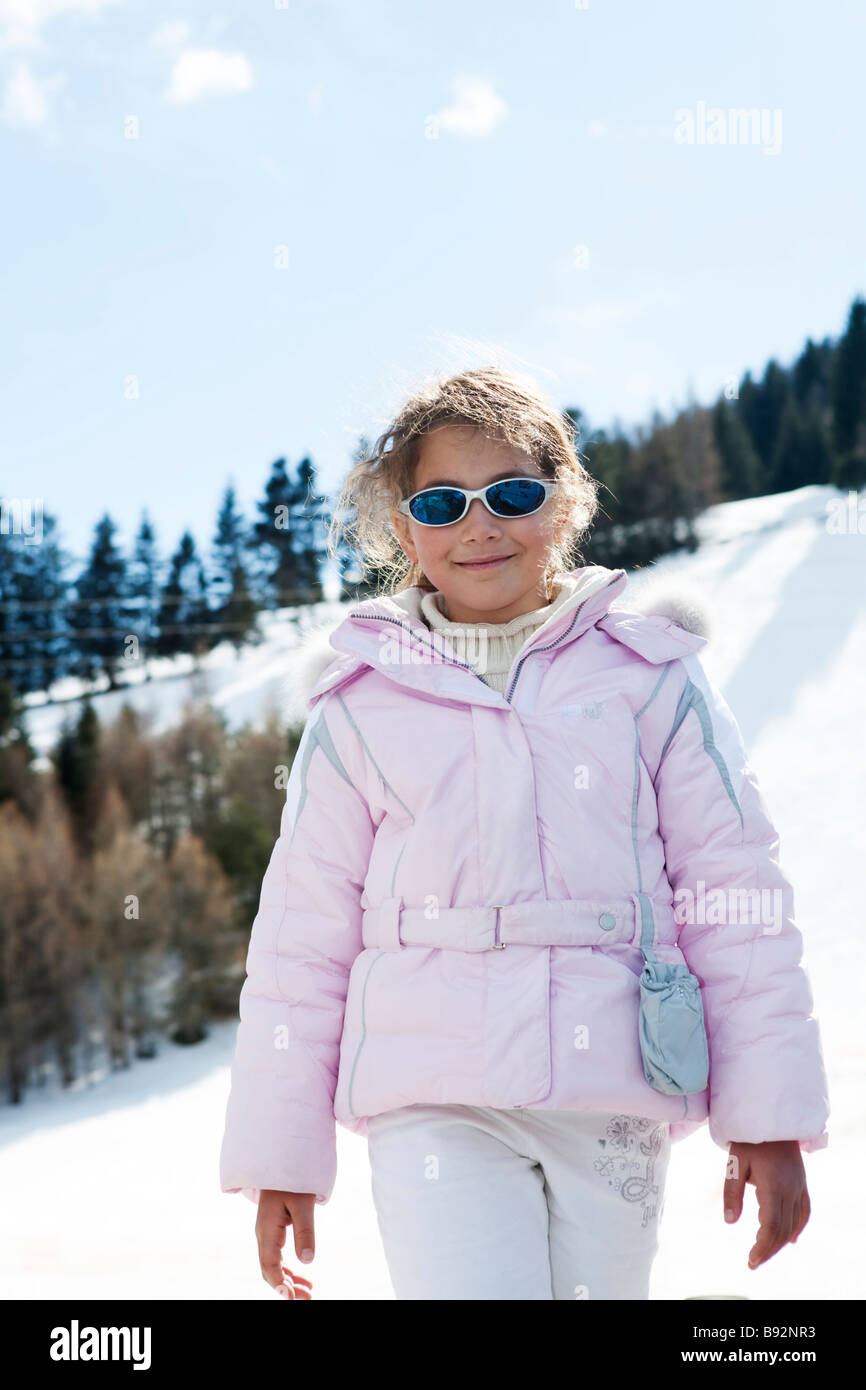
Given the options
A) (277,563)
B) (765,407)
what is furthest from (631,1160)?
(765,407)

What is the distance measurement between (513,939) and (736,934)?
34 centimetres

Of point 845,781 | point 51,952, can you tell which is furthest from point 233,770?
point 845,781

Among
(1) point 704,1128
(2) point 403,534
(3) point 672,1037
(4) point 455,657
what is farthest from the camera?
(1) point 704,1128

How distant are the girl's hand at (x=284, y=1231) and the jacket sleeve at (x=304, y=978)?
0.08 feet

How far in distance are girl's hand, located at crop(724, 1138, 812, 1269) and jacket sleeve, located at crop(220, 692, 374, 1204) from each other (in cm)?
59

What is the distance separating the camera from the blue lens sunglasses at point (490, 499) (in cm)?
190

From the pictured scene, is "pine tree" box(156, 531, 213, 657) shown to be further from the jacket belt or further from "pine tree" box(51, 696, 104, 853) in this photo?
the jacket belt

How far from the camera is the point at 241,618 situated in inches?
1462

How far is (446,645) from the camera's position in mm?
1895

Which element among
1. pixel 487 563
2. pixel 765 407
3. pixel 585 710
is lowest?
pixel 585 710

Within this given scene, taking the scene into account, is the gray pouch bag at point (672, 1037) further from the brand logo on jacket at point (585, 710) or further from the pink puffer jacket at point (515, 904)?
the brand logo on jacket at point (585, 710)

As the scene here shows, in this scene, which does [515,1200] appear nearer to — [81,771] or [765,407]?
[81,771]
